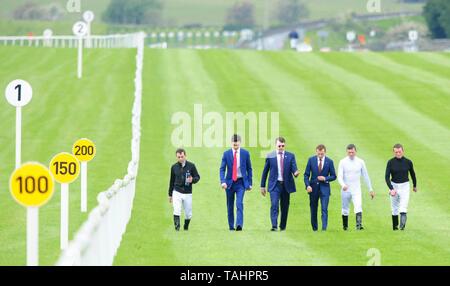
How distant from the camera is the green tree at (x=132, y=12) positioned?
446 ft

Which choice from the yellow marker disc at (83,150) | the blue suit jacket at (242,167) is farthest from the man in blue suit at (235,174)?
the yellow marker disc at (83,150)

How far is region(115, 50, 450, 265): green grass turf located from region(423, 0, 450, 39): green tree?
31.7m

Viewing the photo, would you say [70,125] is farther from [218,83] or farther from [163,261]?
[163,261]

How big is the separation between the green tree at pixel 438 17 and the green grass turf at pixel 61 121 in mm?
38969

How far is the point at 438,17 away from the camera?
98.4 m

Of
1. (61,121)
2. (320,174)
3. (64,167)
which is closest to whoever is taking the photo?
(64,167)

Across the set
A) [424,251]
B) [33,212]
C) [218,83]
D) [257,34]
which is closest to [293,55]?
[218,83]

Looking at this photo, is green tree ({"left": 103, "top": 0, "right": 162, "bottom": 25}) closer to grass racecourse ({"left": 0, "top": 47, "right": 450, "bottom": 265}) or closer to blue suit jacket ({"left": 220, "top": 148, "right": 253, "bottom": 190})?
grass racecourse ({"left": 0, "top": 47, "right": 450, "bottom": 265})

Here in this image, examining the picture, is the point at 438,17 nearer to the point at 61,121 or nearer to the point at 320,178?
the point at 61,121

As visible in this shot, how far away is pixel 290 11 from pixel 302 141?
11700 centimetres

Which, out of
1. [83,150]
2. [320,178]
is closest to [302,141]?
[83,150]

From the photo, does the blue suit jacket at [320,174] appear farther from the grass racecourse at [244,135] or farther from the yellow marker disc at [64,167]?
the yellow marker disc at [64,167]

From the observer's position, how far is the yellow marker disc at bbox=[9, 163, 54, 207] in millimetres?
13812

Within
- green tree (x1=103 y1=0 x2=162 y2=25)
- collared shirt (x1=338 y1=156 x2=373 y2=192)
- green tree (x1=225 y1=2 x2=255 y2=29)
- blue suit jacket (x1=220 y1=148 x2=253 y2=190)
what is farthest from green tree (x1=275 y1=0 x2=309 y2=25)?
blue suit jacket (x1=220 y1=148 x2=253 y2=190)
